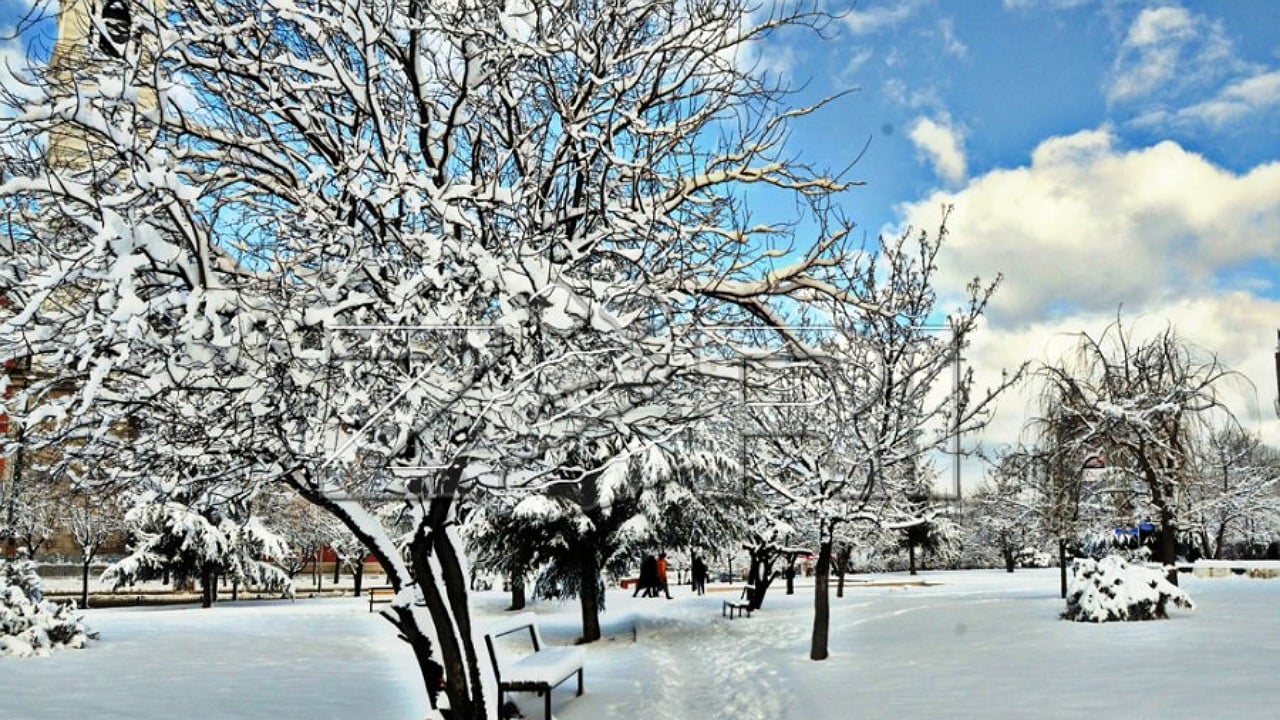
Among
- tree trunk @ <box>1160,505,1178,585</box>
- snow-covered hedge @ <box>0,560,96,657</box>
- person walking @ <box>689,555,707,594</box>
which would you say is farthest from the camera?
person walking @ <box>689,555,707,594</box>

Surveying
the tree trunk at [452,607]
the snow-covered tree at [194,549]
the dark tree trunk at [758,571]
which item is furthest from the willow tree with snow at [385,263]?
the snow-covered tree at [194,549]

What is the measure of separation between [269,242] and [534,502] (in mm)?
11967

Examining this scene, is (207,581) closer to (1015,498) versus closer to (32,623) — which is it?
(32,623)

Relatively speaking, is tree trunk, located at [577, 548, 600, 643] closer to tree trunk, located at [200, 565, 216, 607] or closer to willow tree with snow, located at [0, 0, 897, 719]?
willow tree with snow, located at [0, 0, 897, 719]

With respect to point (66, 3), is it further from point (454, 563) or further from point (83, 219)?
point (454, 563)

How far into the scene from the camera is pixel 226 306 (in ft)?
18.6

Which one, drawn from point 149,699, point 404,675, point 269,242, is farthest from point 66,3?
point 404,675

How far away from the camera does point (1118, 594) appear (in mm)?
16469

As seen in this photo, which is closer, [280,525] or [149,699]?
[149,699]

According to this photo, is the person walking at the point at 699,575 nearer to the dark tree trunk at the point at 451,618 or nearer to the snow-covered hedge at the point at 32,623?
the snow-covered hedge at the point at 32,623

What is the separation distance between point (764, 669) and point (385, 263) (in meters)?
9.47

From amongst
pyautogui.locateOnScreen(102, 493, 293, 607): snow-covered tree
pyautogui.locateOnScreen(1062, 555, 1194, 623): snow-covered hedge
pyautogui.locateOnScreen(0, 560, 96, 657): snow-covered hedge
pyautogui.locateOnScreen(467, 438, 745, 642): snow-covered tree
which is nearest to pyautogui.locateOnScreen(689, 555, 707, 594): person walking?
pyautogui.locateOnScreen(467, 438, 745, 642): snow-covered tree

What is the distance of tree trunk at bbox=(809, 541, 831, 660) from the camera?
1448 cm

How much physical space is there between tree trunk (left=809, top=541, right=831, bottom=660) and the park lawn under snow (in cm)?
28
